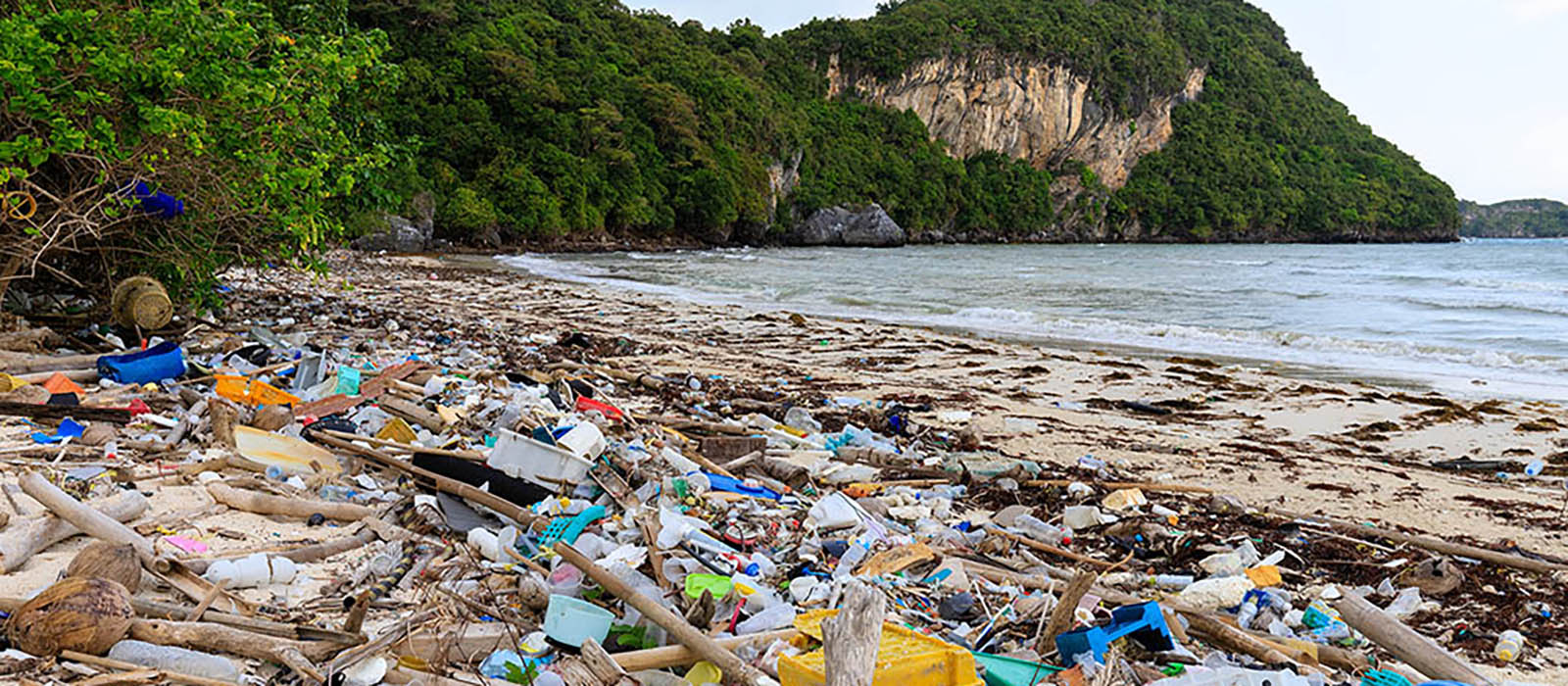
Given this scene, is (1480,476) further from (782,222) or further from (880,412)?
(782,222)

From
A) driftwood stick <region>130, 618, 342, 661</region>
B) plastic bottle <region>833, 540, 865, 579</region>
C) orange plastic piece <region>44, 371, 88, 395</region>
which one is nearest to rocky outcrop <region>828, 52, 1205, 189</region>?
orange plastic piece <region>44, 371, 88, 395</region>

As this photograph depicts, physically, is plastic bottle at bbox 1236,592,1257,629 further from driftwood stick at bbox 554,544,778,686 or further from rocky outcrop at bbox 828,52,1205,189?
rocky outcrop at bbox 828,52,1205,189

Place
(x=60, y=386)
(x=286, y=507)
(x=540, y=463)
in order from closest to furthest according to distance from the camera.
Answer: (x=286, y=507)
(x=540, y=463)
(x=60, y=386)

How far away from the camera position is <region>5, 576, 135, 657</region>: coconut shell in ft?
7.86

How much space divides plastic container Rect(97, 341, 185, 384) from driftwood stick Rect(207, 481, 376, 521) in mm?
2701

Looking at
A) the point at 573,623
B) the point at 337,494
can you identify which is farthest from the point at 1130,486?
the point at 337,494

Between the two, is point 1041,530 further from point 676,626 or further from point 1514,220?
point 1514,220

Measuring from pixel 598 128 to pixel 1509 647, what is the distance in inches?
1919

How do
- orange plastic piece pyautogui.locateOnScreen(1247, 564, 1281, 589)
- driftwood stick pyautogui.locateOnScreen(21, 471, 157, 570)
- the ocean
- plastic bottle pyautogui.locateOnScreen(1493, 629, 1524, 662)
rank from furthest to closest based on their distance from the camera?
the ocean → orange plastic piece pyautogui.locateOnScreen(1247, 564, 1281, 589) → plastic bottle pyautogui.locateOnScreen(1493, 629, 1524, 662) → driftwood stick pyautogui.locateOnScreen(21, 471, 157, 570)

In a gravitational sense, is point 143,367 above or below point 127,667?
above

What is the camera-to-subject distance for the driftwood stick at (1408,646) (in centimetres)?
284

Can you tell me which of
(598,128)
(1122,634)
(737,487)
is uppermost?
(598,128)

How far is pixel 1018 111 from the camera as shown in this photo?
95.1m

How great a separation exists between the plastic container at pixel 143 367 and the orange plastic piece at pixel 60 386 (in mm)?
246
